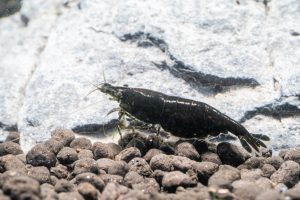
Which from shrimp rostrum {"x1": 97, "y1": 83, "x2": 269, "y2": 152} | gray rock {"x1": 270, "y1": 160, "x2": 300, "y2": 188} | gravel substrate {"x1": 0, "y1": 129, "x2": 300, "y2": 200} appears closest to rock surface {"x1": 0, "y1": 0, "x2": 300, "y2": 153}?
shrimp rostrum {"x1": 97, "y1": 83, "x2": 269, "y2": 152}

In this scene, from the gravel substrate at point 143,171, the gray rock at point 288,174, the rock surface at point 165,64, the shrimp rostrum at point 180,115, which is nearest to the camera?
the gravel substrate at point 143,171

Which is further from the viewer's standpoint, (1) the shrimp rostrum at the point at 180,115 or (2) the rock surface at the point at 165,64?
(2) the rock surface at the point at 165,64

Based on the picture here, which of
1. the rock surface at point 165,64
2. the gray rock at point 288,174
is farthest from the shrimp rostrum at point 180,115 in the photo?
the gray rock at point 288,174

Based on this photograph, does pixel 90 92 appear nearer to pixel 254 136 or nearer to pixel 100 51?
pixel 100 51

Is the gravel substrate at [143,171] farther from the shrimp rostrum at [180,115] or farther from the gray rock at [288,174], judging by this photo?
the shrimp rostrum at [180,115]

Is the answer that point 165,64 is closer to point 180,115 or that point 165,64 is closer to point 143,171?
point 180,115

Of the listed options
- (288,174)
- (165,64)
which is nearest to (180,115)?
(165,64)
